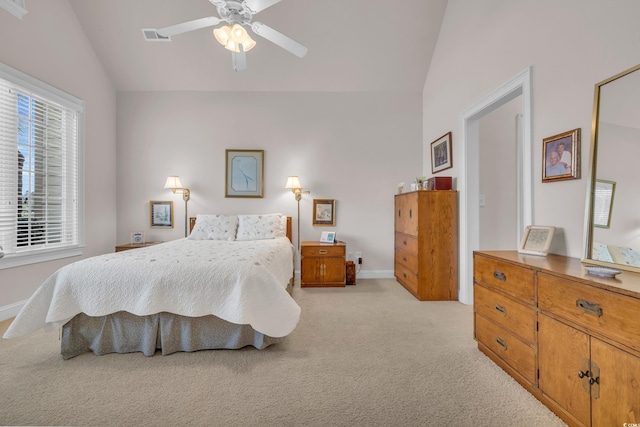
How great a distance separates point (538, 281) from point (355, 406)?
1.19 meters

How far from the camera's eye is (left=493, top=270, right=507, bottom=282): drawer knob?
5.75 ft

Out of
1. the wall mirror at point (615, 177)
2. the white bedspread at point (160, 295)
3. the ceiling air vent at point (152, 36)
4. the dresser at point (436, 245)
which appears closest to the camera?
the wall mirror at point (615, 177)

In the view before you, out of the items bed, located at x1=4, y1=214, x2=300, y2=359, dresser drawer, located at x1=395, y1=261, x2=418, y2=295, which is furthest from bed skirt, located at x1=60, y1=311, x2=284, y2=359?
dresser drawer, located at x1=395, y1=261, x2=418, y2=295

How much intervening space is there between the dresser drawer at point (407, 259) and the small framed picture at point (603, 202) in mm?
1823

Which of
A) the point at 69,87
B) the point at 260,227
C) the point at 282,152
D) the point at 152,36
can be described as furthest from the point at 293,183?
the point at 69,87

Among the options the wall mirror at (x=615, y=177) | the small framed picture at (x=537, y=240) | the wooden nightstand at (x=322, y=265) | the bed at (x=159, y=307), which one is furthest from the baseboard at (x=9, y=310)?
the wall mirror at (x=615, y=177)

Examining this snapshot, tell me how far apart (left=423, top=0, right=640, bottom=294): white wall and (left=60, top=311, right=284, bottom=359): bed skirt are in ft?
7.55

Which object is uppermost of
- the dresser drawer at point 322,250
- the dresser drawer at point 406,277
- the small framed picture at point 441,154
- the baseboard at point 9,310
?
the small framed picture at point 441,154

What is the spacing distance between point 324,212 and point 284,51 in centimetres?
232

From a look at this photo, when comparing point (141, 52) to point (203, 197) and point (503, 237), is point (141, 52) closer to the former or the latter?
point (203, 197)

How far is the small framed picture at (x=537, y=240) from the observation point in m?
1.82

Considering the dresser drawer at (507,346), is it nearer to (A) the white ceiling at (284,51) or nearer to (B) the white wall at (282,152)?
(B) the white wall at (282,152)

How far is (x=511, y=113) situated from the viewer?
344cm

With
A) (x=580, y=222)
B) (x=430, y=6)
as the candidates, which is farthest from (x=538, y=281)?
(x=430, y=6)
